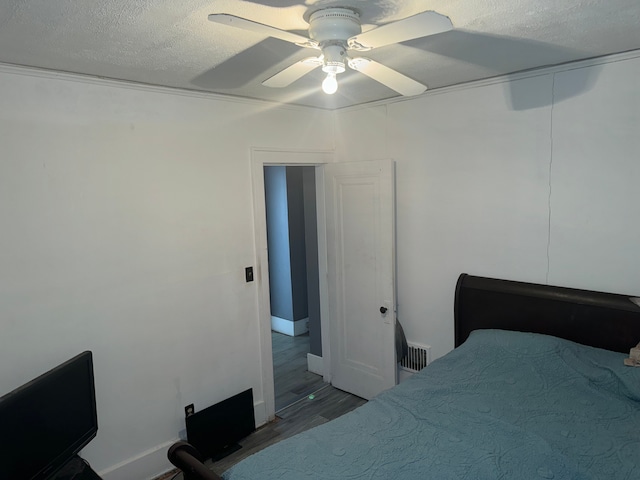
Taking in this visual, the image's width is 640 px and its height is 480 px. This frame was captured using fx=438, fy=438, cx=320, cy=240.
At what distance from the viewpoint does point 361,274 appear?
3629 mm

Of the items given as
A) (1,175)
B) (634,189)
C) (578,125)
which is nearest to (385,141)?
(578,125)

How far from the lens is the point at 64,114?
239 cm

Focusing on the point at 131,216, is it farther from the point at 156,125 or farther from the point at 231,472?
the point at 231,472

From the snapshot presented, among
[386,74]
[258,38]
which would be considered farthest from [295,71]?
[386,74]

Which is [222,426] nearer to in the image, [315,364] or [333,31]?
[315,364]

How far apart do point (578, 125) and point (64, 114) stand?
2.90 m

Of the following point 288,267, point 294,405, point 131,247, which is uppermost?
point 131,247

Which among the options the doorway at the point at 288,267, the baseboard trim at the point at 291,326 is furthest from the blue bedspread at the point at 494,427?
the baseboard trim at the point at 291,326

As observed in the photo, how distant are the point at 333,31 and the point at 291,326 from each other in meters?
4.21

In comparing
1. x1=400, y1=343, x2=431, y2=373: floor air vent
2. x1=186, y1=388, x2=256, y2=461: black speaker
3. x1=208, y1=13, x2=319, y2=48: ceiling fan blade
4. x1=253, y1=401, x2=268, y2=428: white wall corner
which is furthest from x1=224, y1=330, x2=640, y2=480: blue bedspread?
x1=208, y1=13, x2=319, y2=48: ceiling fan blade

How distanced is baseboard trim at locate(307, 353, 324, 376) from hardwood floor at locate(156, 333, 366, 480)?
0.05 m

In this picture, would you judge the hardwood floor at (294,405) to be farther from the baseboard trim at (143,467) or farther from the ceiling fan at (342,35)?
the ceiling fan at (342,35)

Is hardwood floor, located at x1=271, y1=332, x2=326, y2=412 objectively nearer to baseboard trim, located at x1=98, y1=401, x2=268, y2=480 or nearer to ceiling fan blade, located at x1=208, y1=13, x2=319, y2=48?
baseboard trim, located at x1=98, y1=401, x2=268, y2=480

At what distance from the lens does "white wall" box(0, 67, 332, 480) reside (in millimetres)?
2291
